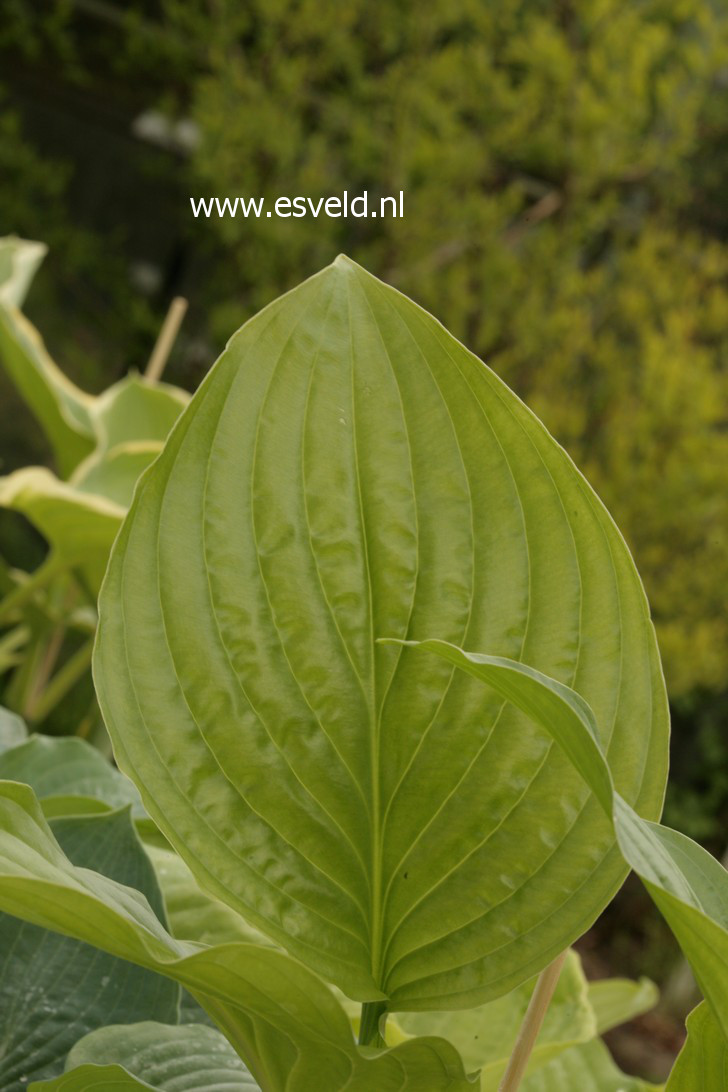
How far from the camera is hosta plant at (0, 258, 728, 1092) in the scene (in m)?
0.24

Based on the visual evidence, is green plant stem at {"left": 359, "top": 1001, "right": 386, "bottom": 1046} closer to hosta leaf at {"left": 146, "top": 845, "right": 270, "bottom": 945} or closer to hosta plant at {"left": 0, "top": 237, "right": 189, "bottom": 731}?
hosta leaf at {"left": 146, "top": 845, "right": 270, "bottom": 945}

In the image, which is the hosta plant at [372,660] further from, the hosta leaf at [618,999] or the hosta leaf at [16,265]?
the hosta leaf at [16,265]

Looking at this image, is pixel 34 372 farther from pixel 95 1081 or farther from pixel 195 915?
pixel 95 1081

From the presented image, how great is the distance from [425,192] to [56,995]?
6.56 feet

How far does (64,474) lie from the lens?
0.97 meters

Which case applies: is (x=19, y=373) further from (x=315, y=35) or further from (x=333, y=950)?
(x=315, y=35)

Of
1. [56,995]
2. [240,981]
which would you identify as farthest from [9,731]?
[240,981]

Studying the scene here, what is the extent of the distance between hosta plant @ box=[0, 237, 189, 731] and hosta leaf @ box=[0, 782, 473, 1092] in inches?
17.7

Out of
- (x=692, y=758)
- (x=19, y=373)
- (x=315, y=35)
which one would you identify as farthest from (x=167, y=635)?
(x=692, y=758)

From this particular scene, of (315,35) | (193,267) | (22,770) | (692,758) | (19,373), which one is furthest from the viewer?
(692,758)

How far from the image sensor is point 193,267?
7.71ft

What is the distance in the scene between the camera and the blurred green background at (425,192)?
6.79 ft

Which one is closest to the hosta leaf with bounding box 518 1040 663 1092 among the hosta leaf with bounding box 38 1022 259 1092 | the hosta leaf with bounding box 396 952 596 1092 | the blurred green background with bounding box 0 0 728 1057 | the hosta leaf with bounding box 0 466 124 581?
the hosta leaf with bounding box 396 952 596 1092

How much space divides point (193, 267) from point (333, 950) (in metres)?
2.23
